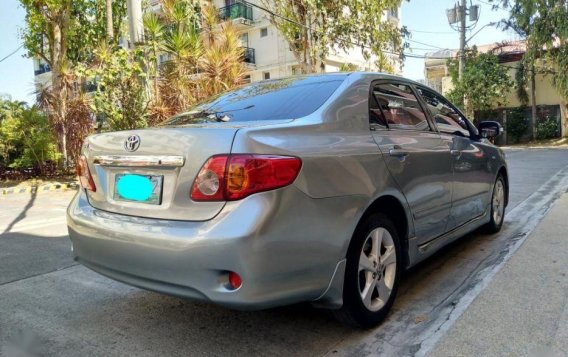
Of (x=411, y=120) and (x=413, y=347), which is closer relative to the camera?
(x=413, y=347)

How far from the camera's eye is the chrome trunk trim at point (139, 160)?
2.51m

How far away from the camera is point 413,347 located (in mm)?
2762

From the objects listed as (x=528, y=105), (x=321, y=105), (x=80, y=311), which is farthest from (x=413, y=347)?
(x=528, y=105)

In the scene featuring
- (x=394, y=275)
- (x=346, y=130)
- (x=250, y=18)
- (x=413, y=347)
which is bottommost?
(x=413, y=347)

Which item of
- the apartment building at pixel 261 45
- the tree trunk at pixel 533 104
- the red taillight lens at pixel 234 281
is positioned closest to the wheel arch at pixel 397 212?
the red taillight lens at pixel 234 281

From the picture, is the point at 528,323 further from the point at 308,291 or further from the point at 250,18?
the point at 250,18

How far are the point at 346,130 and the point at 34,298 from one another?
8.77 feet

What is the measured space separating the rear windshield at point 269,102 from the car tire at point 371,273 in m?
0.82

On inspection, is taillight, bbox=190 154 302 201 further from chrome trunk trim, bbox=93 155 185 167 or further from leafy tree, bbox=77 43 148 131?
leafy tree, bbox=77 43 148 131

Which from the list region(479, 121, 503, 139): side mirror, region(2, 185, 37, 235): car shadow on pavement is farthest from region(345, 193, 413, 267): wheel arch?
region(2, 185, 37, 235): car shadow on pavement

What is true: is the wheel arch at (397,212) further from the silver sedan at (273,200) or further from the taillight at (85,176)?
the taillight at (85,176)

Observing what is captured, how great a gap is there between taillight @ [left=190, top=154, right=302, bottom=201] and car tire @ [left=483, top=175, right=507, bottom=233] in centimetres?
334

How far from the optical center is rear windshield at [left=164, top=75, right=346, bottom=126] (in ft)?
9.86

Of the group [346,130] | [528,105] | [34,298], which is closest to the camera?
[346,130]
